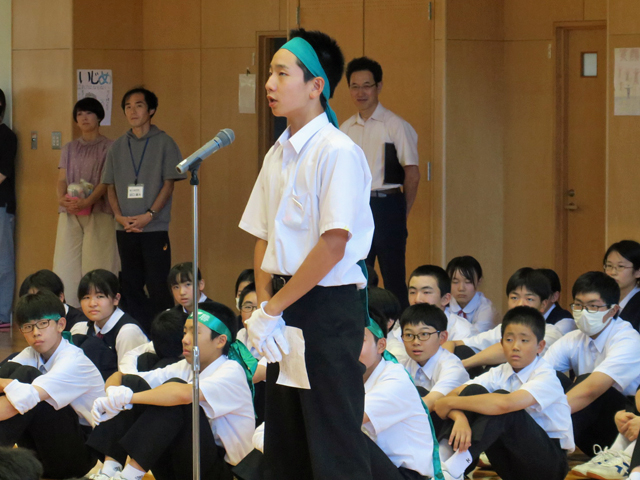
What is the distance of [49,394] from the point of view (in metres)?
3.22

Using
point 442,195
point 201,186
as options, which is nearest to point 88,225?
point 201,186

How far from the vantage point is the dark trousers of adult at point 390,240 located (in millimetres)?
5113

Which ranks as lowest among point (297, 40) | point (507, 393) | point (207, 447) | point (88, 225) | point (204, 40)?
point (207, 447)

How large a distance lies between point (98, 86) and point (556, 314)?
12.7 ft

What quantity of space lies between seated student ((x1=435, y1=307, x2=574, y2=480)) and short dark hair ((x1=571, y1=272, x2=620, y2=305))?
0.58 m

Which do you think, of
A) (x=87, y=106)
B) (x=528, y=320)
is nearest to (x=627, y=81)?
(x=528, y=320)

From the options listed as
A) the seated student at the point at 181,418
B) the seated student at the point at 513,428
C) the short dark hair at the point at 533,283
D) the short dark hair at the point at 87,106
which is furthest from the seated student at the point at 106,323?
the short dark hair at the point at 87,106

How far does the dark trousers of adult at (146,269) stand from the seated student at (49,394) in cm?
174

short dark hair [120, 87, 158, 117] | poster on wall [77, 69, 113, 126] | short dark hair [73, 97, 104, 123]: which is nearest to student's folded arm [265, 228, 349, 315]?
short dark hair [120, 87, 158, 117]

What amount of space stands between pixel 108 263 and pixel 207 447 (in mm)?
3076

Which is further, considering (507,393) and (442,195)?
(442,195)

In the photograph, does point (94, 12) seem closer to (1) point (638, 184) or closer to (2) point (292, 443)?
(1) point (638, 184)

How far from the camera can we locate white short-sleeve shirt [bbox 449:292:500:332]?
4449 mm

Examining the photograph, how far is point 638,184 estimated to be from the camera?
4977 millimetres
